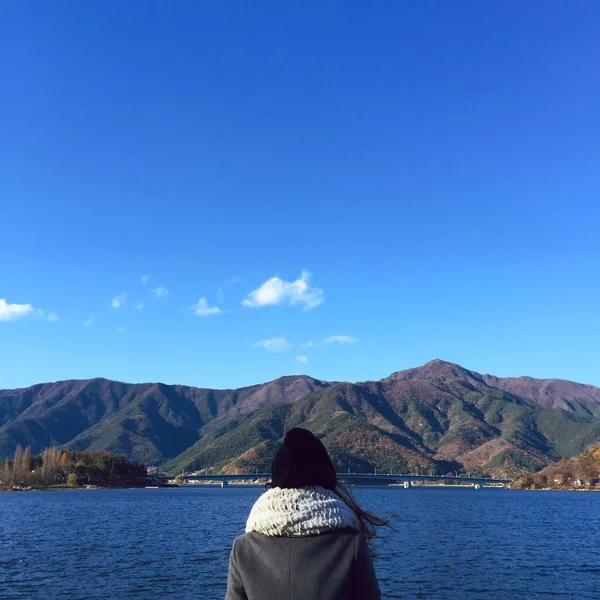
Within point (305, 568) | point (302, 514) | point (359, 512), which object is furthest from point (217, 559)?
point (302, 514)

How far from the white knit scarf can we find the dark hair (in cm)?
8

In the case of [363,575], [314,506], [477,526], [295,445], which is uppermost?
[295,445]

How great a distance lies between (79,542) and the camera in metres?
63.2

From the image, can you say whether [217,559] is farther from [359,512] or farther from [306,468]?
[306,468]

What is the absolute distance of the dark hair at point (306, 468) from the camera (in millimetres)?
4652

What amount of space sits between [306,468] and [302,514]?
0.36 m

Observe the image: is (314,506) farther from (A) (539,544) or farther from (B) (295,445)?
(A) (539,544)


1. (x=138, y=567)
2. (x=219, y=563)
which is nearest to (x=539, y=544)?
(x=219, y=563)

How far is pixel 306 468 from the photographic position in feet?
15.3

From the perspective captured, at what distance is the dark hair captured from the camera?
4652 mm

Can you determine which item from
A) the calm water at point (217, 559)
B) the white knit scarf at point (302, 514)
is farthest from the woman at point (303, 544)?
the calm water at point (217, 559)

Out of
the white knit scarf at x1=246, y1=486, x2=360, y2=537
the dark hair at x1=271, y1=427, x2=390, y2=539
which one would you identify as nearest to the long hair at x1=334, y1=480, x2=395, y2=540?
the dark hair at x1=271, y1=427, x2=390, y2=539

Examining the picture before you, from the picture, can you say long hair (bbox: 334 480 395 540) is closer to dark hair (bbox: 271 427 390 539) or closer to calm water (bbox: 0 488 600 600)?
dark hair (bbox: 271 427 390 539)

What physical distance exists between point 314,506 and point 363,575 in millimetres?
581
